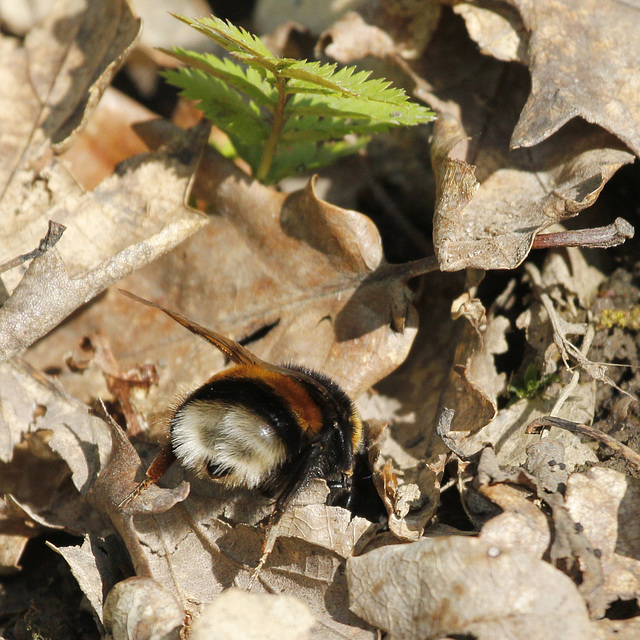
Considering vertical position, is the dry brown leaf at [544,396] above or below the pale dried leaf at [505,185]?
below

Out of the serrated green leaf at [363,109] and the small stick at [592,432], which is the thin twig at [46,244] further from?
the small stick at [592,432]

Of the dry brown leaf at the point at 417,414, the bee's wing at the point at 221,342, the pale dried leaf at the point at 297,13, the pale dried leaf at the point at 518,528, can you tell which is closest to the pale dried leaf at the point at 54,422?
the bee's wing at the point at 221,342

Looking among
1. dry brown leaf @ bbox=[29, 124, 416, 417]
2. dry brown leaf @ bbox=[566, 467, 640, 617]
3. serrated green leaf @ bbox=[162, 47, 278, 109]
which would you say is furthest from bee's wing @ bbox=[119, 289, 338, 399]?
serrated green leaf @ bbox=[162, 47, 278, 109]

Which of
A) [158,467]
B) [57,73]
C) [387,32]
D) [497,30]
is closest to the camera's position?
[158,467]

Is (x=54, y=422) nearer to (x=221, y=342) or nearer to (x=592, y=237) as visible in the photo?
(x=221, y=342)

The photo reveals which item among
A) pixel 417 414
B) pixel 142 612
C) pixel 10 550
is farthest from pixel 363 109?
pixel 10 550

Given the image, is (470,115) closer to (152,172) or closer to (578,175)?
(578,175)
